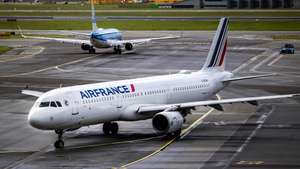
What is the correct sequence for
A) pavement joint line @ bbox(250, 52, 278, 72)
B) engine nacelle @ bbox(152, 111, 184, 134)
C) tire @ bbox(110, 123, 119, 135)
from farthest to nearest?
pavement joint line @ bbox(250, 52, 278, 72), tire @ bbox(110, 123, 119, 135), engine nacelle @ bbox(152, 111, 184, 134)

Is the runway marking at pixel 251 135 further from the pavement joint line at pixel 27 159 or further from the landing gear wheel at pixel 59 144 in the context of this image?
the pavement joint line at pixel 27 159

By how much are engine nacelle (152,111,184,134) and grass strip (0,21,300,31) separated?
112 m

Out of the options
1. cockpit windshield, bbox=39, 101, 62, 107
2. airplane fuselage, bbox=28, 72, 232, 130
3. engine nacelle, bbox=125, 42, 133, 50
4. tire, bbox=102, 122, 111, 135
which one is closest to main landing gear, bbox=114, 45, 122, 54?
engine nacelle, bbox=125, 42, 133, 50

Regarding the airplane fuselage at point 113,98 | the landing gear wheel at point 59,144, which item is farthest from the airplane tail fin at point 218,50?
the landing gear wheel at point 59,144

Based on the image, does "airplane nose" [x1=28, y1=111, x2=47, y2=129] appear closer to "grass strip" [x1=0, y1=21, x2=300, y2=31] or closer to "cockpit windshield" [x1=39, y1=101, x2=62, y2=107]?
"cockpit windshield" [x1=39, y1=101, x2=62, y2=107]

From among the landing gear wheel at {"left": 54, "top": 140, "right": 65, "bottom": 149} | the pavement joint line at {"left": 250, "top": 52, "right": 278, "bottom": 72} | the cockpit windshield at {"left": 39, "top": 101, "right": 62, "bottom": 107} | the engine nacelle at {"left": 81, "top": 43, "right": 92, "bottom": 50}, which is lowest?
the pavement joint line at {"left": 250, "top": 52, "right": 278, "bottom": 72}

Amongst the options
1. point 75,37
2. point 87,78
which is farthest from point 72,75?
point 75,37

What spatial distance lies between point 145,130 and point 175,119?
5052 millimetres

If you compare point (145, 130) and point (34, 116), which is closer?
point (34, 116)

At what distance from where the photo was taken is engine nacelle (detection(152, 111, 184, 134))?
51500 mm

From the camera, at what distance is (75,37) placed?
150 metres

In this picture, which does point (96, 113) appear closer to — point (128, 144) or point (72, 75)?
point (128, 144)

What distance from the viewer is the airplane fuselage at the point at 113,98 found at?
4894cm

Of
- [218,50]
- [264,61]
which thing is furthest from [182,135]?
[264,61]
